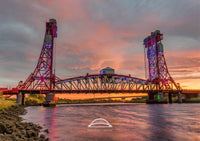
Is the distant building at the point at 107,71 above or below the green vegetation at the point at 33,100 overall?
above

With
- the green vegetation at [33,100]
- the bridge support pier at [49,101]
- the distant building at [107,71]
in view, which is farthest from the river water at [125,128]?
the green vegetation at [33,100]

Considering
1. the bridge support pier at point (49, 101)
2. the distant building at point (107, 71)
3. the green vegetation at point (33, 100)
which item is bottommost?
the green vegetation at point (33, 100)

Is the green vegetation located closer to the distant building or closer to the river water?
the distant building

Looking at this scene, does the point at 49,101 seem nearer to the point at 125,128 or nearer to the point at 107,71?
the point at 107,71

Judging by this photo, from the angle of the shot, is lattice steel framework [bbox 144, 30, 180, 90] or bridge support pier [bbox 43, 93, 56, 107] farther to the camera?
lattice steel framework [bbox 144, 30, 180, 90]

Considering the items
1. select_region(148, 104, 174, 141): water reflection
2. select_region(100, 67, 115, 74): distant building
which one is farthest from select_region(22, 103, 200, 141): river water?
select_region(100, 67, 115, 74): distant building

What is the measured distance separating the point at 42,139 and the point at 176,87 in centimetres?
12640

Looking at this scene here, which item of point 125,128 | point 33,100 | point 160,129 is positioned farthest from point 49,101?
point 160,129

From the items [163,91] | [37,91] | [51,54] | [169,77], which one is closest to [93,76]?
[51,54]

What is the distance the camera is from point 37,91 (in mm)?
84812

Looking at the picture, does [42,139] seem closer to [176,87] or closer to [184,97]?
[176,87]

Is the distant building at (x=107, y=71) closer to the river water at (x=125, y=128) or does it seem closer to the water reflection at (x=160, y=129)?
the river water at (x=125, y=128)

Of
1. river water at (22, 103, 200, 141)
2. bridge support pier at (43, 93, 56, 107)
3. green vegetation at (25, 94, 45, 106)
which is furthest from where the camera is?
green vegetation at (25, 94, 45, 106)

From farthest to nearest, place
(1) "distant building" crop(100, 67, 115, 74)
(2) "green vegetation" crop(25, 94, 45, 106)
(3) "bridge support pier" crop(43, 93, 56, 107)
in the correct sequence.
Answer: (2) "green vegetation" crop(25, 94, 45, 106), (1) "distant building" crop(100, 67, 115, 74), (3) "bridge support pier" crop(43, 93, 56, 107)
